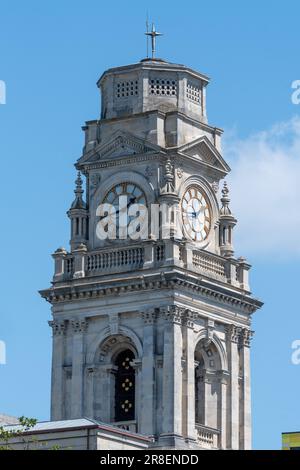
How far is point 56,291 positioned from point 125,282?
4.35 m

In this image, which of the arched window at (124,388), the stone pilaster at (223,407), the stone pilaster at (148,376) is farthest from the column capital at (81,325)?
the stone pilaster at (223,407)

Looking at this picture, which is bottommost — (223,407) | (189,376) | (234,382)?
(223,407)

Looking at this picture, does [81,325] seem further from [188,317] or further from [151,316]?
[188,317]

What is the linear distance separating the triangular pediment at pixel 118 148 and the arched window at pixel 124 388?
1033 cm

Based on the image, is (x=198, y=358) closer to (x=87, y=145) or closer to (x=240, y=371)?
(x=240, y=371)

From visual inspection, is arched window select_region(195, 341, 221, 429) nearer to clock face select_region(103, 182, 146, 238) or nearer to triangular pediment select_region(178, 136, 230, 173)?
clock face select_region(103, 182, 146, 238)

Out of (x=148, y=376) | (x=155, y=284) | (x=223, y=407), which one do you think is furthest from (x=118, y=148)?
(x=223, y=407)

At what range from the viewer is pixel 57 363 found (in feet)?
416

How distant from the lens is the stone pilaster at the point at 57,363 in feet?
414

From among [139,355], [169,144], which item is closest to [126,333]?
[139,355]

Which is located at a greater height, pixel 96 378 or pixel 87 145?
pixel 87 145

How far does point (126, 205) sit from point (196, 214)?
3.88 m

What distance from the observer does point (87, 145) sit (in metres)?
130

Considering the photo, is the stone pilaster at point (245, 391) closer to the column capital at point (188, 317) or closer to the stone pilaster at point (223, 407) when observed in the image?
the stone pilaster at point (223, 407)
